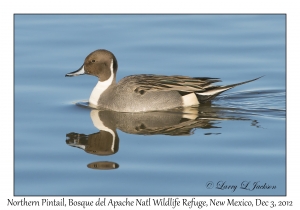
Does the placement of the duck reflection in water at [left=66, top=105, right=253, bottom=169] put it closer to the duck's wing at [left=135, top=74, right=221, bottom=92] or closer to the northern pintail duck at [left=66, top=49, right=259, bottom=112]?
the northern pintail duck at [left=66, top=49, right=259, bottom=112]

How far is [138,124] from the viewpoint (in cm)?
969

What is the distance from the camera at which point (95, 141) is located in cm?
900

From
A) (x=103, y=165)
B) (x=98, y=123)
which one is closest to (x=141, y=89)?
(x=98, y=123)

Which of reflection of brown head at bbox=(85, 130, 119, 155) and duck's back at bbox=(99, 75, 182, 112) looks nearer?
reflection of brown head at bbox=(85, 130, 119, 155)

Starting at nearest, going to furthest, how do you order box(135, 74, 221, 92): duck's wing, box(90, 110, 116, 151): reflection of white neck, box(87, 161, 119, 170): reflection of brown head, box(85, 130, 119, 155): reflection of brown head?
box(87, 161, 119, 170): reflection of brown head, box(85, 130, 119, 155): reflection of brown head, box(90, 110, 116, 151): reflection of white neck, box(135, 74, 221, 92): duck's wing

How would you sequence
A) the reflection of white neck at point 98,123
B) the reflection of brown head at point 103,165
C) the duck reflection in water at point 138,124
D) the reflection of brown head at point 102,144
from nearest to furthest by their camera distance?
1. the reflection of brown head at point 103,165
2. the reflection of brown head at point 102,144
3. the duck reflection in water at point 138,124
4. the reflection of white neck at point 98,123

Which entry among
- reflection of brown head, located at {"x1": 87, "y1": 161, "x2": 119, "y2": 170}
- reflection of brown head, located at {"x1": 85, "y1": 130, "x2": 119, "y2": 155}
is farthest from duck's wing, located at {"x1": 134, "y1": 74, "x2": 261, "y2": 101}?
reflection of brown head, located at {"x1": 87, "y1": 161, "x2": 119, "y2": 170}

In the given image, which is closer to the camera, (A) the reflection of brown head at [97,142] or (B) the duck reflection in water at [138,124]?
(A) the reflection of brown head at [97,142]

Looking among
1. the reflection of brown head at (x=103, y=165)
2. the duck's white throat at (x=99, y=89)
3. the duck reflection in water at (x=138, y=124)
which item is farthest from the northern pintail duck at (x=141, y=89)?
the reflection of brown head at (x=103, y=165)

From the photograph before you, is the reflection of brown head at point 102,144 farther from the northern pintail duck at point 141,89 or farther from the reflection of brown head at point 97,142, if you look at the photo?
the northern pintail duck at point 141,89

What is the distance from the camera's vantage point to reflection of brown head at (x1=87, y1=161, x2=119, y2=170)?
808 centimetres

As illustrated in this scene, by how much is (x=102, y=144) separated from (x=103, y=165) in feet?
2.53

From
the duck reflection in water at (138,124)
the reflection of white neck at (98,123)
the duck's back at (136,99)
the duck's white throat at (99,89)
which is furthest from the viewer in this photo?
the duck's white throat at (99,89)

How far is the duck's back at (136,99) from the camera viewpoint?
10305 millimetres
